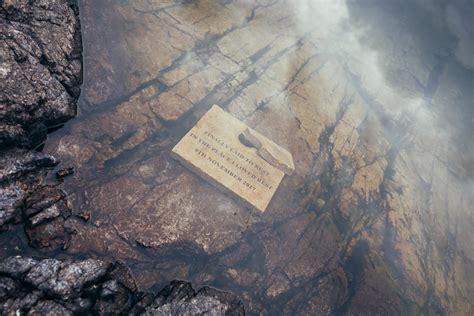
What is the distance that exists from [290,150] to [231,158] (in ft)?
4.53

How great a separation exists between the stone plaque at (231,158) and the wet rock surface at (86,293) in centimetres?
160

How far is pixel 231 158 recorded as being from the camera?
525 cm

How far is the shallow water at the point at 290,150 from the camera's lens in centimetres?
454

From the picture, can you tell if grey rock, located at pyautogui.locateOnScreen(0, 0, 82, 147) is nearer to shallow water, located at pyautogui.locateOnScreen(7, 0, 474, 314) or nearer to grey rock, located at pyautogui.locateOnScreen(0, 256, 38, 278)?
shallow water, located at pyautogui.locateOnScreen(7, 0, 474, 314)

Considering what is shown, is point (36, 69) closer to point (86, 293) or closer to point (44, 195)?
point (44, 195)

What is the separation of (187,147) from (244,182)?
1.03m

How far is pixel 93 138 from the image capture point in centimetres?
483

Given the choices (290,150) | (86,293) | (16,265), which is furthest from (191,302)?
(290,150)

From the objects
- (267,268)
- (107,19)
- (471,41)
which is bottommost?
(267,268)

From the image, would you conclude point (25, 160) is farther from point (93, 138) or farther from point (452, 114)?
point (452, 114)

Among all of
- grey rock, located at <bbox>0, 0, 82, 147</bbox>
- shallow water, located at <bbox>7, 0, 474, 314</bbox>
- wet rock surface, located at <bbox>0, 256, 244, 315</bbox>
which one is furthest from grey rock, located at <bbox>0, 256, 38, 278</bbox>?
grey rock, located at <bbox>0, 0, 82, 147</bbox>

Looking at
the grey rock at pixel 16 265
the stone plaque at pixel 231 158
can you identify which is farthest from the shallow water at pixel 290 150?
the grey rock at pixel 16 265

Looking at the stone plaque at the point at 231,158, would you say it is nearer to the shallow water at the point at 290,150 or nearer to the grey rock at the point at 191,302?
the shallow water at the point at 290,150

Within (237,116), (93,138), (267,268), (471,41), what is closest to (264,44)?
(237,116)
